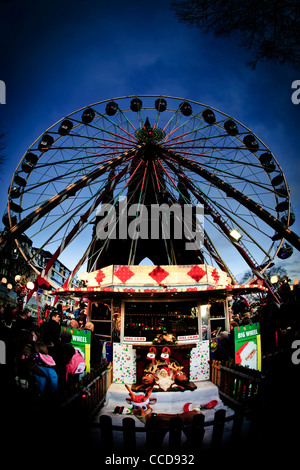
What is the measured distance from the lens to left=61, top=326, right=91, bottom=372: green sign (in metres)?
7.09

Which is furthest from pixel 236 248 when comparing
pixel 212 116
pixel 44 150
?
pixel 44 150

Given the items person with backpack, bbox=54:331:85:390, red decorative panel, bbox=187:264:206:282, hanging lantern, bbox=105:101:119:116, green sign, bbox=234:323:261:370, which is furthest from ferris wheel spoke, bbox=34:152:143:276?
green sign, bbox=234:323:261:370

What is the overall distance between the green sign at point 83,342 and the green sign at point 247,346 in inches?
175

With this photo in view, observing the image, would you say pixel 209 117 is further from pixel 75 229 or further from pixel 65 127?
pixel 75 229

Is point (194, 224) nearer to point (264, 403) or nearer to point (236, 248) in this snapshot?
point (236, 248)

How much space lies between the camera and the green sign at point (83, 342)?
23.2ft

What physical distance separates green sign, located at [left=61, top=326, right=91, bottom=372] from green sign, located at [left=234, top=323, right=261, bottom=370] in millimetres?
4456

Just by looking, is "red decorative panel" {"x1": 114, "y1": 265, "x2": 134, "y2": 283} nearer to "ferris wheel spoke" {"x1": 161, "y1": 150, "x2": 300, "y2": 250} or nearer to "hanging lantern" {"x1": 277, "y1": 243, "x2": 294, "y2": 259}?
"ferris wheel spoke" {"x1": 161, "y1": 150, "x2": 300, "y2": 250}

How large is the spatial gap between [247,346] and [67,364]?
541 centimetres

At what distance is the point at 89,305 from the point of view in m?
12.3

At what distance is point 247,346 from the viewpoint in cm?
744

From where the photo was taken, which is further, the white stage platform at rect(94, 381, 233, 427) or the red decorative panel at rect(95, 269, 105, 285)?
the red decorative panel at rect(95, 269, 105, 285)

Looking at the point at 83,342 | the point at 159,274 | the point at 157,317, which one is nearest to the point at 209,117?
A: the point at 159,274

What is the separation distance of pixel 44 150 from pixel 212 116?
30.6 ft
